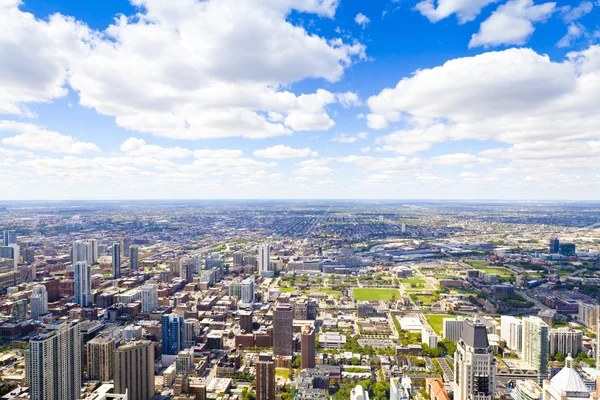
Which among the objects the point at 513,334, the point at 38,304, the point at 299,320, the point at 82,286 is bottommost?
the point at 299,320

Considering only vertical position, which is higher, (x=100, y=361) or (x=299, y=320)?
(x=100, y=361)

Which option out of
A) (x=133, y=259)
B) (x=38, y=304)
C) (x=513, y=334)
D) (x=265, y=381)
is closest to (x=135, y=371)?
(x=265, y=381)

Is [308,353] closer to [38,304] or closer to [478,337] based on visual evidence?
[478,337]

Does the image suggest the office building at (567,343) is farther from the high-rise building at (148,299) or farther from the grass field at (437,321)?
the high-rise building at (148,299)

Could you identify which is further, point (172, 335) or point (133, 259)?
point (133, 259)

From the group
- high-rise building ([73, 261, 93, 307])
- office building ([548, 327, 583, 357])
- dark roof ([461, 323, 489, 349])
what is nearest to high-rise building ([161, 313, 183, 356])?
high-rise building ([73, 261, 93, 307])

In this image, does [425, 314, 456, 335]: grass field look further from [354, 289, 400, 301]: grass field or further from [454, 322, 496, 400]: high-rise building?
[454, 322, 496, 400]: high-rise building

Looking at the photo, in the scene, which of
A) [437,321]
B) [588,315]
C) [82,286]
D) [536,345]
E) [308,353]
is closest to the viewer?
[308,353]
